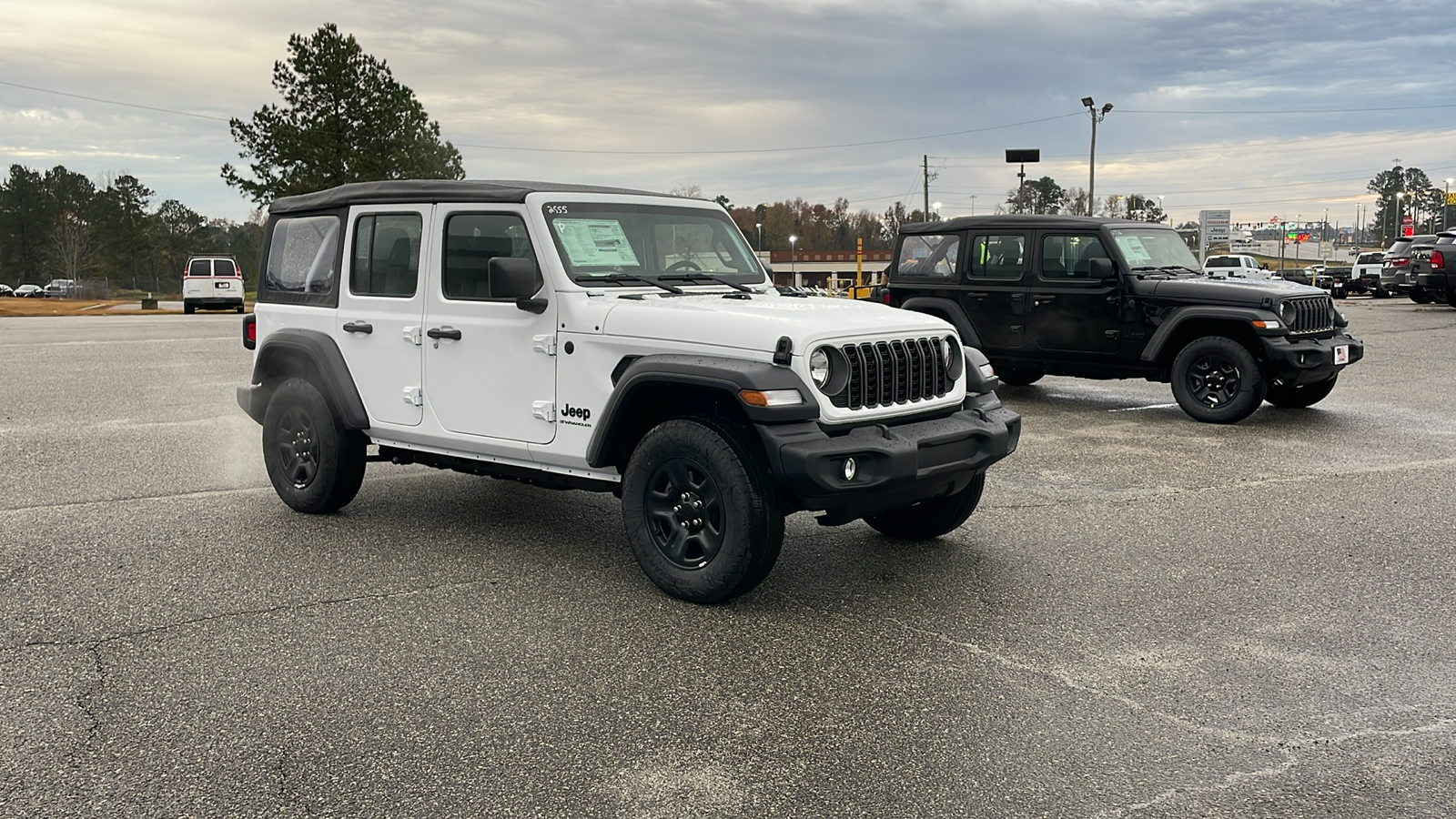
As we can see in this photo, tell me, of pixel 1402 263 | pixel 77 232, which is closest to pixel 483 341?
pixel 1402 263

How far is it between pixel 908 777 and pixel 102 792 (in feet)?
7.82

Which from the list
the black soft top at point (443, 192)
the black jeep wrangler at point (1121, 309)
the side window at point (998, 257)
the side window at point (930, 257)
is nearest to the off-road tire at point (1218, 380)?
the black jeep wrangler at point (1121, 309)

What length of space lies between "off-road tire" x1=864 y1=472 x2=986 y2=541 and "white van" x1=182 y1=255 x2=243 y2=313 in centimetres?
3429

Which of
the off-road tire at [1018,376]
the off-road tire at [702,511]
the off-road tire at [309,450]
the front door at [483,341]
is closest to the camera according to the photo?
the off-road tire at [702,511]

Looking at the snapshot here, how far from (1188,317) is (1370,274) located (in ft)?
118

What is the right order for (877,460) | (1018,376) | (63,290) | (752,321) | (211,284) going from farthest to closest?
(63,290) → (211,284) → (1018,376) → (752,321) → (877,460)

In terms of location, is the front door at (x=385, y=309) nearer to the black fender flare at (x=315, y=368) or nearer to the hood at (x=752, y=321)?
the black fender flare at (x=315, y=368)

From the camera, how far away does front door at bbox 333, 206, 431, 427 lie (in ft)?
20.1

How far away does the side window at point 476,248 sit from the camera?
5734 mm

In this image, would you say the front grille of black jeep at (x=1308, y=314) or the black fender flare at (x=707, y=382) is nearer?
the black fender flare at (x=707, y=382)

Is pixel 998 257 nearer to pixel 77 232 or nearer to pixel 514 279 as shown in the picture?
pixel 514 279

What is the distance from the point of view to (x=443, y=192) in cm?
597

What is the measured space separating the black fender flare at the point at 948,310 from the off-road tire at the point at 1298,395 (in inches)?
116

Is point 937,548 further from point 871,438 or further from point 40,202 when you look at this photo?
point 40,202
